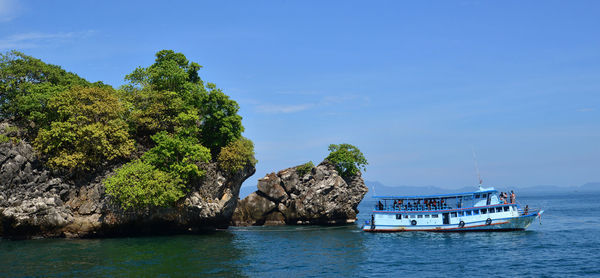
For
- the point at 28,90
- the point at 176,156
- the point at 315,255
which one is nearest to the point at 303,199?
the point at 176,156

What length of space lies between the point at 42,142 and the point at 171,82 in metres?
15.3

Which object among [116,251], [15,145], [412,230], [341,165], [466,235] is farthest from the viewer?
[341,165]

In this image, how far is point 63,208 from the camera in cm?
4241

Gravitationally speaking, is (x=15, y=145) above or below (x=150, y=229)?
above

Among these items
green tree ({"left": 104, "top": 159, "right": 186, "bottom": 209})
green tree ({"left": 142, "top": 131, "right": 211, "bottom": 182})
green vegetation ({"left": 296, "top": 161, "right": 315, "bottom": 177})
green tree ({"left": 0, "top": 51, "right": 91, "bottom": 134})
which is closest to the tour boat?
green vegetation ({"left": 296, "top": 161, "right": 315, "bottom": 177})

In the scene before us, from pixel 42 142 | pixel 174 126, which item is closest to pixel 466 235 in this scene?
pixel 174 126

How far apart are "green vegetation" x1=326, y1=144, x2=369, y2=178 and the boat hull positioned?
16.5 meters

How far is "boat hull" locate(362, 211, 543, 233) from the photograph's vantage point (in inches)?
1823

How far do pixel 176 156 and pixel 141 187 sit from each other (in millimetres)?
5447

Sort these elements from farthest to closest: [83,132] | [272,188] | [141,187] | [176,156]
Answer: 1. [272,188]
2. [176,156]
3. [83,132]
4. [141,187]

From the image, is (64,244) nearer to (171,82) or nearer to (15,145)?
(15,145)

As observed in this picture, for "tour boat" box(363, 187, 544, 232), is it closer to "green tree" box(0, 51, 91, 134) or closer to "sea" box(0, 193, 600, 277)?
"sea" box(0, 193, 600, 277)

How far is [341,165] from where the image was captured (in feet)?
217

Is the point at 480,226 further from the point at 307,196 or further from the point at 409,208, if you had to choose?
the point at 307,196
